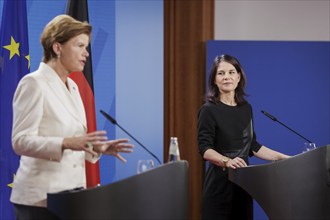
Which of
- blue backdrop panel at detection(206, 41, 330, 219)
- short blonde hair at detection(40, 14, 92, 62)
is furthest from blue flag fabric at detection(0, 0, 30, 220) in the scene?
blue backdrop panel at detection(206, 41, 330, 219)

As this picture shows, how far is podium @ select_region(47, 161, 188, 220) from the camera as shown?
2174mm

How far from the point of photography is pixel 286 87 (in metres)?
5.34

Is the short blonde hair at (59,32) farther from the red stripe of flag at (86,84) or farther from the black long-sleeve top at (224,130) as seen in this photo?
the red stripe of flag at (86,84)

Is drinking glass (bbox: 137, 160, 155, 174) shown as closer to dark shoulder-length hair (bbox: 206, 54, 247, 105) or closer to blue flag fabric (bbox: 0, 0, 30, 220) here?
dark shoulder-length hair (bbox: 206, 54, 247, 105)

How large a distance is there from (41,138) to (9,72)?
167cm

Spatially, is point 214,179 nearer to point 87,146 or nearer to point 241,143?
point 241,143

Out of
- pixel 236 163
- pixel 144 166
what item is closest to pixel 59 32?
pixel 144 166

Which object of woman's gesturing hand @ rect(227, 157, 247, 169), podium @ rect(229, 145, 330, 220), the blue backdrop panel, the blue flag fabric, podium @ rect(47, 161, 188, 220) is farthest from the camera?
the blue backdrop panel

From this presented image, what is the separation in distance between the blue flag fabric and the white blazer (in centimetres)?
146

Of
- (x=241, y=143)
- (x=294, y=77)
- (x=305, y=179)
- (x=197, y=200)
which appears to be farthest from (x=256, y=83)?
(x=305, y=179)

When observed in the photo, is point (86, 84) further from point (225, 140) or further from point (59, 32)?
point (59, 32)

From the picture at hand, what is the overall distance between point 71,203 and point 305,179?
1.34 meters

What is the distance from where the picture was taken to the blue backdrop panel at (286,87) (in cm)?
527

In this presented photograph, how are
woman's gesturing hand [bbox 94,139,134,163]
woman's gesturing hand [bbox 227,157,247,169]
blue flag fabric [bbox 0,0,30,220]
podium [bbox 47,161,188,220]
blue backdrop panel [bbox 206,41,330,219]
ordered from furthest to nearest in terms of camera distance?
blue backdrop panel [bbox 206,41,330,219], blue flag fabric [bbox 0,0,30,220], woman's gesturing hand [bbox 227,157,247,169], woman's gesturing hand [bbox 94,139,134,163], podium [bbox 47,161,188,220]
